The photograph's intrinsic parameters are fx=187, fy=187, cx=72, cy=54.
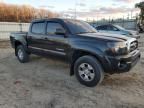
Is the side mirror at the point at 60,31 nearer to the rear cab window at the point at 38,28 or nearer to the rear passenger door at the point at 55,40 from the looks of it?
the rear passenger door at the point at 55,40

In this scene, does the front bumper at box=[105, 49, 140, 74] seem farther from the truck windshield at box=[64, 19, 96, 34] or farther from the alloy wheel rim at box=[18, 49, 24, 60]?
the alloy wheel rim at box=[18, 49, 24, 60]

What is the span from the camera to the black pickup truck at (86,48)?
14.9 feet

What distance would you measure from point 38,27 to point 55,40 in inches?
53.2

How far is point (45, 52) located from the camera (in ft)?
20.8

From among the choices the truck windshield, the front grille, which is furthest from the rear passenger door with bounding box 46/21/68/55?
the front grille

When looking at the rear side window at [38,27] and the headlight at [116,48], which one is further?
the rear side window at [38,27]

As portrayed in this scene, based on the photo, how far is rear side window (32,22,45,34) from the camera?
6.52 m

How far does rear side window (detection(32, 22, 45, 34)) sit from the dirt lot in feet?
4.56

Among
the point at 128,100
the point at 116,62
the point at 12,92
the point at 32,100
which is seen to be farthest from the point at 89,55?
the point at 12,92

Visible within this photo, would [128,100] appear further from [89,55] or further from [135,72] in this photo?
[135,72]

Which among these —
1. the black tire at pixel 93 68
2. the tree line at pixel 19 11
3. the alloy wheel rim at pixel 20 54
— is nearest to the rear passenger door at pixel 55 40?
the black tire at pixel 93 68

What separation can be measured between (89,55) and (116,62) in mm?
789

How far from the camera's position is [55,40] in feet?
18.9

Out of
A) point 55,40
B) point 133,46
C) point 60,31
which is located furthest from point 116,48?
point 55,40
